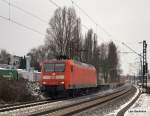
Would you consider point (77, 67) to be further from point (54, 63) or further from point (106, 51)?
point (106, 51)

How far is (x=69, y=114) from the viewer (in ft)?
67.3

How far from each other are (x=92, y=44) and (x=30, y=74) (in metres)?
34.2

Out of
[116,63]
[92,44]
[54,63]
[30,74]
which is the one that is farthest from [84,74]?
[116,63]

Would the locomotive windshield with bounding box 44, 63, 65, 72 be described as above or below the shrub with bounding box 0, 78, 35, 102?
above

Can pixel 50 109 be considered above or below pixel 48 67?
below

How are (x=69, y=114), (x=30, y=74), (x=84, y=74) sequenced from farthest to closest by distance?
(x=30, y=74) < (x=84, y=74) < (x=69, y=114)

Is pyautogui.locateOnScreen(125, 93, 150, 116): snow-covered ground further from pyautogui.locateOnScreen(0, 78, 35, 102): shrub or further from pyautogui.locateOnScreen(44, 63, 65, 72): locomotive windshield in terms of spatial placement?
pyautogui.locateOnScreen(44, 63, 65, 72): locomotive windshield

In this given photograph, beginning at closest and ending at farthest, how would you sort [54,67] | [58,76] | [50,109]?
[50,109] < [58,76] < [54,67]

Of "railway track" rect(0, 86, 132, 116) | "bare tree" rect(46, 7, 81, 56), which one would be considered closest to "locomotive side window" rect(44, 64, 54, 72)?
"railway track" rect(0, 86, 132, 116)

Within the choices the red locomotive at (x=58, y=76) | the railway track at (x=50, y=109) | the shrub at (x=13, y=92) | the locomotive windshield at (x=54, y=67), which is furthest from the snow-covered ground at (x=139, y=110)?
the locomotive windshield at (x=54, y=67)

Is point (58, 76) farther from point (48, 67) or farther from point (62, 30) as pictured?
point (62, 30)

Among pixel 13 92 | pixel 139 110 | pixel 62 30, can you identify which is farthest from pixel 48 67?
pixel 62 30

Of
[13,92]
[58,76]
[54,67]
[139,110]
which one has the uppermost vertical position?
[54,67]

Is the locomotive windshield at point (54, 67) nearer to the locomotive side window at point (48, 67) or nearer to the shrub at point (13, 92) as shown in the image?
the locomotive side window at point (48, 67)
